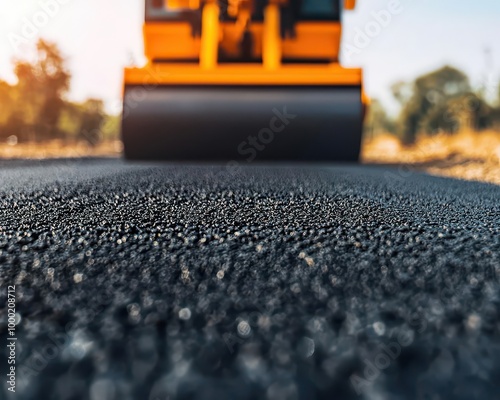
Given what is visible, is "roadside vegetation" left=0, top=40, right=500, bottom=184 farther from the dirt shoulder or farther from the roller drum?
the roller drum

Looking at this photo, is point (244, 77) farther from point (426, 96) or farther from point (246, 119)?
point (426, 96)

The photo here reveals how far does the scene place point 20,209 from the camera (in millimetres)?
1699

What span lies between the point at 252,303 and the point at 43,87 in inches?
839

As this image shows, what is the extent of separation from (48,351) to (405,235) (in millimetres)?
1008

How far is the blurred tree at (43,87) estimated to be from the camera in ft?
63.3

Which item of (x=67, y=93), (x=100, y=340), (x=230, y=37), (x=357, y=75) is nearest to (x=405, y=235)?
(x=100, y=340)

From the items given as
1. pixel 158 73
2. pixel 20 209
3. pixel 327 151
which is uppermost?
pixel 158 73

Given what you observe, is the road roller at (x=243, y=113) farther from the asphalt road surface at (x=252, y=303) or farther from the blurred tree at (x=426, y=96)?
the blurred tree at (x=426, y=96)

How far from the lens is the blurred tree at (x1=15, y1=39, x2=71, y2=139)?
19297 millimetres

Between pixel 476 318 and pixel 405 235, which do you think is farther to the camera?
pixel 405 235

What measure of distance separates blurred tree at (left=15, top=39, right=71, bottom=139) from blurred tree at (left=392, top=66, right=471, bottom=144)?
16.6 metres

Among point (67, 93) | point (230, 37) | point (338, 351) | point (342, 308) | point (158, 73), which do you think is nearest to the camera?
point (338, 351)

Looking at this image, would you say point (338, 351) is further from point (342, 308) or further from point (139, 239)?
point (139, 239)

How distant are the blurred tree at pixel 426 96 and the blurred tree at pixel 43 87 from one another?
1663 centimetres
